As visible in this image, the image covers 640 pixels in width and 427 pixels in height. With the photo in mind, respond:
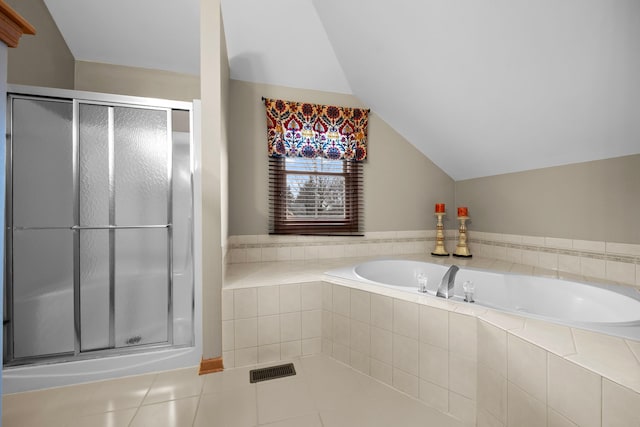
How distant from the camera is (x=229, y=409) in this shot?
1436 millimetres

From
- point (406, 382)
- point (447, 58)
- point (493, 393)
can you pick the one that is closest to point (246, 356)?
point (406, 382)

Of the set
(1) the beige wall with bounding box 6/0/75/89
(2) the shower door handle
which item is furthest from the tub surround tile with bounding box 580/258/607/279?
(1) the beige wall with bounding box 6/0/75/89

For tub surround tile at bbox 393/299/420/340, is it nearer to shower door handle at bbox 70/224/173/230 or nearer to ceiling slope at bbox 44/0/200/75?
shower door handle at bbox 70/224/173/230

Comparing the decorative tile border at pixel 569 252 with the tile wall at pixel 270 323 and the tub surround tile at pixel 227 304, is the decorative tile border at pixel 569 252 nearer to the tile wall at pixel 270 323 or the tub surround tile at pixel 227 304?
the tile wall at pixel 270 323

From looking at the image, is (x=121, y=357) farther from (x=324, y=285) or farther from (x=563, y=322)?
(x=563, y=322)

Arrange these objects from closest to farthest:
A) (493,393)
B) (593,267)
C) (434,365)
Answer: (493,393), (434,365), (593,267)

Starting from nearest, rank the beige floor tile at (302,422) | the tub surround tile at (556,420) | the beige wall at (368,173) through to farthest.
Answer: the tub surround tile at (556,420) < the beige floor tile at (302,422) < the beige wall at (368,173)

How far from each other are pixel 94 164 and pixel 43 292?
0.84m

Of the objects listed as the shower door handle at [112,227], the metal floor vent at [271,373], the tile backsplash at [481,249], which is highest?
the shower door handle at [112,227]

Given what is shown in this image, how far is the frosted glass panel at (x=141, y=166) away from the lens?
5.93 ft

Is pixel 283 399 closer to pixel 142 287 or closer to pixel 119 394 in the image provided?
pixel 119 394

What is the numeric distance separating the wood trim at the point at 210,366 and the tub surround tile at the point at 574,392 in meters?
1.69

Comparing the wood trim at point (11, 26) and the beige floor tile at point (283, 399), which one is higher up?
the wood trim at point (11, 26)

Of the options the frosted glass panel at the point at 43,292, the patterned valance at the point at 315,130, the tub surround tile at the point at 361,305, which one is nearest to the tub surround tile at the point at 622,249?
the tub surround tile at the point at 361,305
